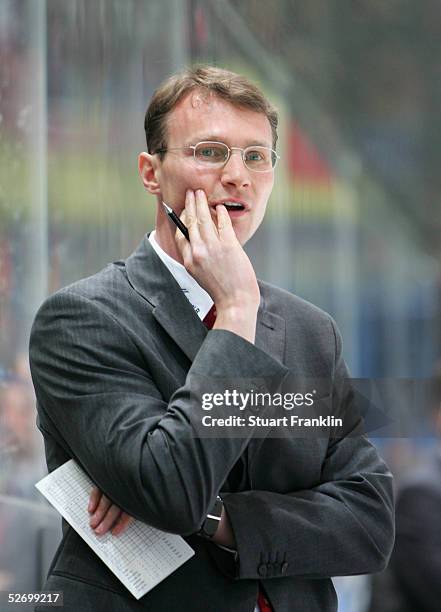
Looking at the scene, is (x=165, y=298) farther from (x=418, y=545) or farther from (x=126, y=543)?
(x=418, y=545)

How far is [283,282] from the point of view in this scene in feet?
6.10

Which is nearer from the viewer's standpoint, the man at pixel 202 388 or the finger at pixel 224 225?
the man at pixel 202 388

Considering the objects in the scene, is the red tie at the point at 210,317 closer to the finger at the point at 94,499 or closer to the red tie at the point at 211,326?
the red tie at the point at 211,326

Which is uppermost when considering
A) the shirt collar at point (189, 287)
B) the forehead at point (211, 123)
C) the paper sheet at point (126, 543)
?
the forehead at point (211, 123)

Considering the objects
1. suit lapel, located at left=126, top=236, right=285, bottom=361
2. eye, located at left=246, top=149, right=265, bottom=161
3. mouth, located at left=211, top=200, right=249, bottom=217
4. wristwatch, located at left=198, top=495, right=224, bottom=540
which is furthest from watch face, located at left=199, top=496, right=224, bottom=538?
eye, located at left=246, top=149, right=265, bottom=161

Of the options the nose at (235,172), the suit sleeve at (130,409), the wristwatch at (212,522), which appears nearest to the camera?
the suit sleeve at (130,409)

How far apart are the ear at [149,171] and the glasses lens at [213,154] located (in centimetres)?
12

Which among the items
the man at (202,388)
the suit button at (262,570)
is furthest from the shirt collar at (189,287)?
the suit button at (262,570)

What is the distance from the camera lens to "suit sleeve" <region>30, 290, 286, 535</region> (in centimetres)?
149

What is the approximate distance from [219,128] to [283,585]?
0.80 meters

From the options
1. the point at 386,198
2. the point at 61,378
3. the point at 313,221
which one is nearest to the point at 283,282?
the point at 313,221

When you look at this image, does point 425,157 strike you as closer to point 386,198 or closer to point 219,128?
point 386,198

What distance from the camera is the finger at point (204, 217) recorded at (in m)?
1.66

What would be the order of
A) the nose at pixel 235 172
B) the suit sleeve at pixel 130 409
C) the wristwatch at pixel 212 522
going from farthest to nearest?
the nose at pixel 235 172 < the wristwatch at pixel 212 522 < the suit sleeve at pixel 130 409
